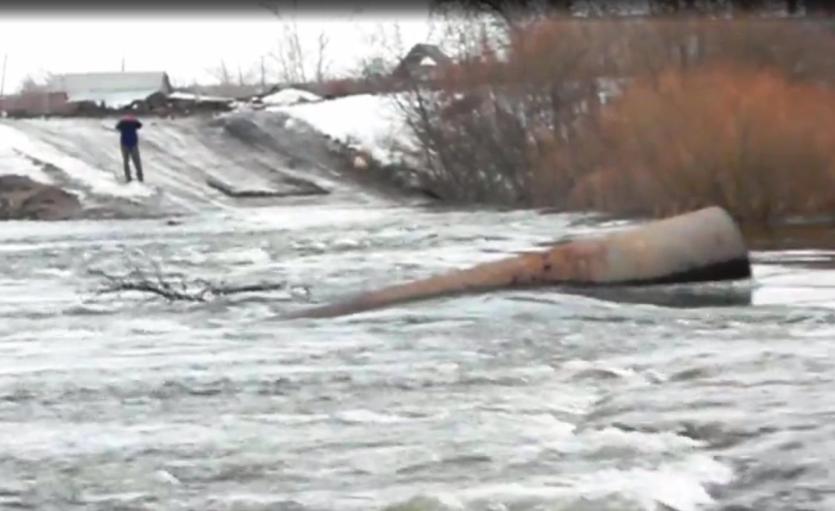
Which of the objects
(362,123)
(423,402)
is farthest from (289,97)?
(423,402)

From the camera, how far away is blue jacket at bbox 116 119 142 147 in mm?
46625

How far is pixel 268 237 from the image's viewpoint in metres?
32.0

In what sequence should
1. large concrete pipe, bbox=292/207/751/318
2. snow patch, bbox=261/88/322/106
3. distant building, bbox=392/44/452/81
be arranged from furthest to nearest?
snow patch, bbox=261/88/322/106 → distant building, bbox=392/44/452/81 → large concrete pipe, bbox=292/207/751/318

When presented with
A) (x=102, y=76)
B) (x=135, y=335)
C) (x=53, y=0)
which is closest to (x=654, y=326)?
(x=135, y=335)

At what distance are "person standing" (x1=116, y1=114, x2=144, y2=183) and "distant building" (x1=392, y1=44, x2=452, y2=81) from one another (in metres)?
7.60

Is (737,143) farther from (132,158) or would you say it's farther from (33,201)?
(132,158)

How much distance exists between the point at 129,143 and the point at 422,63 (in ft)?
28.2

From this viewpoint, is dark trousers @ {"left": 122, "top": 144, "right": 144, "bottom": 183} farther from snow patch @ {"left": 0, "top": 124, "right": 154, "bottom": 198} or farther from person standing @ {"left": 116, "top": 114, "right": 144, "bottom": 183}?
snow patch @ {"left": 0, "top": 124, "right": 154, "bottom": 198}

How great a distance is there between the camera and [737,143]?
29.0 metres

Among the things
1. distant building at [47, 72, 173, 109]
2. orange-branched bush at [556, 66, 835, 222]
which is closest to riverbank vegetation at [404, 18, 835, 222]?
orange-branched bush at [556, 66, 835, 222]

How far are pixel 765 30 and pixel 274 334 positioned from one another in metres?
25.2

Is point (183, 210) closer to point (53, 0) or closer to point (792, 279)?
point (792, 279)

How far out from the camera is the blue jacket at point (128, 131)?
153ft

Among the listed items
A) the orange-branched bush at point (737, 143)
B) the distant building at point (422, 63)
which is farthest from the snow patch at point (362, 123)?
the orange-branched bush at point (737, 143)
